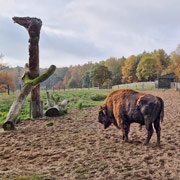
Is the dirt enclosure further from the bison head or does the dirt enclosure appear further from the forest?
the forest

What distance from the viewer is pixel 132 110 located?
4.82 metres

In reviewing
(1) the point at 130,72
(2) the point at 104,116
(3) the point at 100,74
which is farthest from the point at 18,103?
(1) the point at 130,72

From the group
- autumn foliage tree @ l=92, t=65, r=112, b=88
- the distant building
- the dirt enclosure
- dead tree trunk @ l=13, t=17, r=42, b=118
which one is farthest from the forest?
the dirt enclosure

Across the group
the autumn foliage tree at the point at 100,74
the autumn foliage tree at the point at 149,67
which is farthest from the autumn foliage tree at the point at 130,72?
the autumn foliage tree at the point at 100,74

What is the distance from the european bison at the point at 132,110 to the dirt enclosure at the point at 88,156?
0.60 m

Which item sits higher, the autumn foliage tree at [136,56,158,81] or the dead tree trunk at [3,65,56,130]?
the autumn foliage tree at [136,56,158,81]

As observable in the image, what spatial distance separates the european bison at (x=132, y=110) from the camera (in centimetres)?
457

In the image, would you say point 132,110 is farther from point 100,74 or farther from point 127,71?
point 127,71

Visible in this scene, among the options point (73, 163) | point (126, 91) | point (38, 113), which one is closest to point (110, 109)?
point (126, 91)

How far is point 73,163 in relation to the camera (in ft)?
12.4

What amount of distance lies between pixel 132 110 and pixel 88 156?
67.6 inches

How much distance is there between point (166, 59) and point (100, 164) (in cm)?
7303

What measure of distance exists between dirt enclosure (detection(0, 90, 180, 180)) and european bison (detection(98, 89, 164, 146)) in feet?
1.96

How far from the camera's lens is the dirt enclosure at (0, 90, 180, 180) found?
3.29 m
